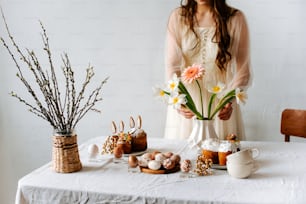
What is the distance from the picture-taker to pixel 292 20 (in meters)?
2.40

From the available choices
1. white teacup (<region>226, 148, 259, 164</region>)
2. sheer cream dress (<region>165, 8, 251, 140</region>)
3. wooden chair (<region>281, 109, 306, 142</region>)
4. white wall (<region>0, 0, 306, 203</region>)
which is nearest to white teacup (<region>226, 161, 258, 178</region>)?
white teacup (<region>226, 148, 259, 164</region>)

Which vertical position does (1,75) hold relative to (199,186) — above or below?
above

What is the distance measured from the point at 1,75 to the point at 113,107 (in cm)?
82

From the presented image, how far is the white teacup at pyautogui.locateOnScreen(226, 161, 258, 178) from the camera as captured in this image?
4.59ft

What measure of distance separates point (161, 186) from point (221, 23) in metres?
1.14

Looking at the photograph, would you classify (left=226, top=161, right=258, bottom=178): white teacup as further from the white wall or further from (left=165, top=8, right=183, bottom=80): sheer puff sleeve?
the white wall

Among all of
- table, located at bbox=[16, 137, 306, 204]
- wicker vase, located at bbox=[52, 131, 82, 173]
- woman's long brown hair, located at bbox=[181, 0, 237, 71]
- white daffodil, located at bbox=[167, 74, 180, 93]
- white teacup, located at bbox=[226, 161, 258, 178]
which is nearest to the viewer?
table, located at bbox=[16, 137, 306, 204]

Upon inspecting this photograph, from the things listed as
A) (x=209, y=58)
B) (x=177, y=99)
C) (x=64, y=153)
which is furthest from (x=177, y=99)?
(x=209, y=58)

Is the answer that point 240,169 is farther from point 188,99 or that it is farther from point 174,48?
point 174,48

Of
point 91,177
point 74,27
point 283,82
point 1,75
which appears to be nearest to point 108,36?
point 74,27

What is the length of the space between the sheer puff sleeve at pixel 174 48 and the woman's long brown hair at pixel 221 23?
5 centimetres

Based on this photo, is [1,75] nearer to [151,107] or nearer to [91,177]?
[151,107]

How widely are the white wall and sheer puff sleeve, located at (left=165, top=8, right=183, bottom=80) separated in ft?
0.84

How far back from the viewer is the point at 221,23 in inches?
86.7
